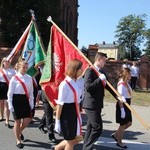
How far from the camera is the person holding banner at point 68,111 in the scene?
20.5ft

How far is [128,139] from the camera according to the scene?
30.4 ft

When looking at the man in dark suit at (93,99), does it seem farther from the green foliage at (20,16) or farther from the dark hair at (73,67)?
the green foliage at (20,16)

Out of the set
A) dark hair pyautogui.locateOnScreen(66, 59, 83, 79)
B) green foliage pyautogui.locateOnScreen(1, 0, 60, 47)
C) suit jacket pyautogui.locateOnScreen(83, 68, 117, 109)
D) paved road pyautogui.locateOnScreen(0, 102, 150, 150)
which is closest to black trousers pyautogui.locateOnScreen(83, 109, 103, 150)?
suit jacket pyautogui.locateOnScreen(83, 68, 117, 109)

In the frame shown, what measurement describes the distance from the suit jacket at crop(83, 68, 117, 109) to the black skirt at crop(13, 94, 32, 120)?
1412mm

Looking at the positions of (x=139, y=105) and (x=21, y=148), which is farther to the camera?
(x=139, y=105)

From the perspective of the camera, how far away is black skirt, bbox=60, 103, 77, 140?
6262 millimetres

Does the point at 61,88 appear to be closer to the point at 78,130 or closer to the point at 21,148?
the point at 78,130

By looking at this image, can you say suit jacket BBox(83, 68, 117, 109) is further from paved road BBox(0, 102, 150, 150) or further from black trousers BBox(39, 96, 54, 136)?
black trousers BBox(39, 96, 54, 136)

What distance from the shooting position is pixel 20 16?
30688mm

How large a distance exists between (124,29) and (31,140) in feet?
266

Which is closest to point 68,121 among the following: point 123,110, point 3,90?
point 123,110

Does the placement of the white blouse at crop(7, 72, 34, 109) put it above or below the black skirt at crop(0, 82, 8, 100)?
above

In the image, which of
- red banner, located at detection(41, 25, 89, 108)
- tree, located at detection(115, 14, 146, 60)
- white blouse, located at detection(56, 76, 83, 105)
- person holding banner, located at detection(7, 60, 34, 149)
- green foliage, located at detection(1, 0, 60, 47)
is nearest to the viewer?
white blouse, located at detection(56, 76, 83, 105)

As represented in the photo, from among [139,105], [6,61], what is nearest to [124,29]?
[139,105]
